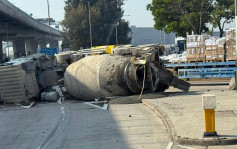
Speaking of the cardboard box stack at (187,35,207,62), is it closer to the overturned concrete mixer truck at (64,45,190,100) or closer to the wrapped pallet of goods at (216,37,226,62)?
the wrapped pallet of goods at (216,37,226,62)

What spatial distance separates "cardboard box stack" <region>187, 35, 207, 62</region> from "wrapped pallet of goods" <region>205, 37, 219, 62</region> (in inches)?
10.8

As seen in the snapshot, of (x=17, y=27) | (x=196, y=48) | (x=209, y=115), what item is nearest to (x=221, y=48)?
(x=196, y=48)

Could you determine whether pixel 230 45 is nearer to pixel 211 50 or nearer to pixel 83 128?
pixel 211 50

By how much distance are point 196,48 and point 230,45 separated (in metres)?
2.11

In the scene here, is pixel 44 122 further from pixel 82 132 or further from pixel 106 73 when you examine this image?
pixel 106 73

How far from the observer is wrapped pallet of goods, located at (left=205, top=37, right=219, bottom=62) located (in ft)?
80.5

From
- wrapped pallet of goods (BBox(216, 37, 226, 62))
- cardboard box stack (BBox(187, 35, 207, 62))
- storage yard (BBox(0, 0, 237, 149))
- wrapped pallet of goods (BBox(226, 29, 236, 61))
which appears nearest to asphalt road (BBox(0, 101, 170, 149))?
storage yard (BBox(0, 0, 237, 149))

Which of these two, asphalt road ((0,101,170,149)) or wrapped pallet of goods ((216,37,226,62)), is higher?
wrapped pallet of goods ((216,37,226,62))

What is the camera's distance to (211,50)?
24.7m

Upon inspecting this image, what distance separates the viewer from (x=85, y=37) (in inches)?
3150

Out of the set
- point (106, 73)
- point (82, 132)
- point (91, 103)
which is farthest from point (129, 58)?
point (82, 132)

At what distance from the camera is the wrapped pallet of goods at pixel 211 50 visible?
2455 cm

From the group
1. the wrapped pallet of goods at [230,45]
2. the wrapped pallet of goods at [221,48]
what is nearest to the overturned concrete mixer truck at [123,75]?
the wrapped pallet of goods at [221,48]

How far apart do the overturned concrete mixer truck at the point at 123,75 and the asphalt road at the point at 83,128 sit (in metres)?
1.63
